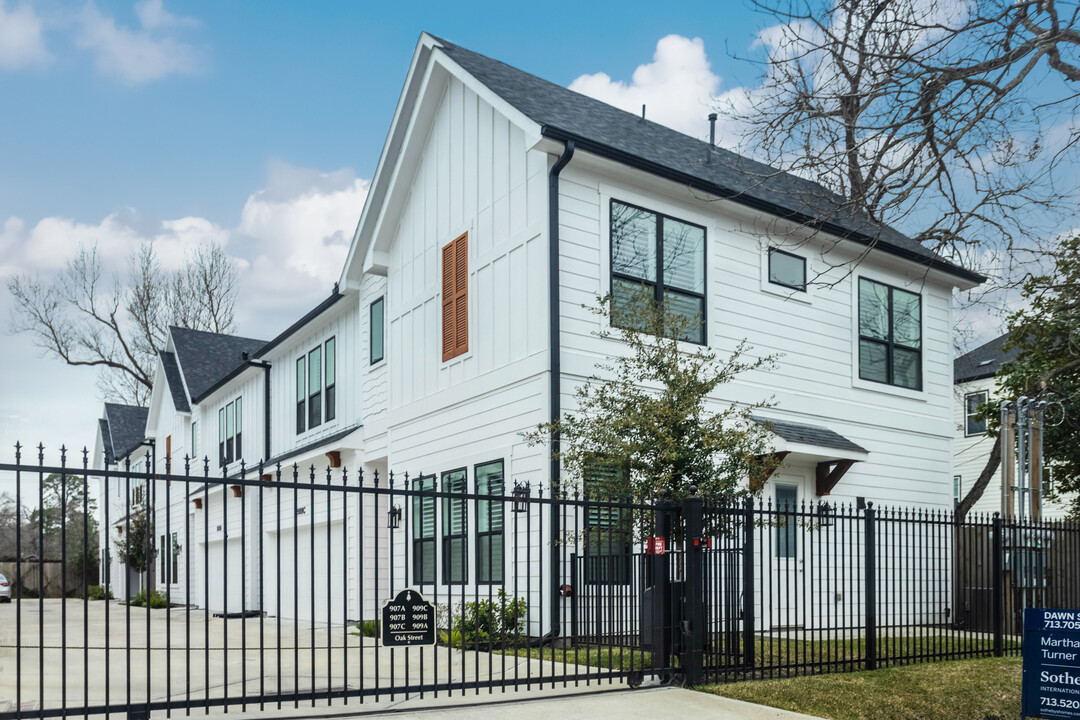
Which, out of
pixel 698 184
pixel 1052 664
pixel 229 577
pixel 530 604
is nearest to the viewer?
pixel 1052 664

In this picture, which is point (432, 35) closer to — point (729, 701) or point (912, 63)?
point (912, 63)

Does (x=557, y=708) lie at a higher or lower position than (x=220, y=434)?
lower

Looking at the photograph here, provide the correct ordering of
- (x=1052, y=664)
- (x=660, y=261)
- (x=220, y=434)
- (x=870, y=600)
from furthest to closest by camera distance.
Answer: (x=220, y=434)
(x=660, y=261)
(x=870, y=600)
(x=1052, y=664)

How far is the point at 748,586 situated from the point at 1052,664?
2.74 metres

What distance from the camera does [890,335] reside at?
18734 mm

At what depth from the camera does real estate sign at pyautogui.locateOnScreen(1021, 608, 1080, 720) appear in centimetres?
917

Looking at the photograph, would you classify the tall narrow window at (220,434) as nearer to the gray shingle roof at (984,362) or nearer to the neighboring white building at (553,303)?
the neighboring white building at (553,303)

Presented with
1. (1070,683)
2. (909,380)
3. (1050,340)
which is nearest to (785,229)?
(909,380)

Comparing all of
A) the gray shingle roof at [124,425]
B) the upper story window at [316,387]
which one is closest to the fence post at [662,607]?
the upper story window at [316,387]

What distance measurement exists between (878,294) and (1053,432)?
4.12 meters

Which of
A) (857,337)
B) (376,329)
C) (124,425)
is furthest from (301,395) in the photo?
(124,425)

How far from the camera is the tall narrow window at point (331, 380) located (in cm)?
2178

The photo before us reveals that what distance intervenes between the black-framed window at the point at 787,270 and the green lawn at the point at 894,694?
23.7ft

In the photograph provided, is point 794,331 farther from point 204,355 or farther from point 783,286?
point 204,355
